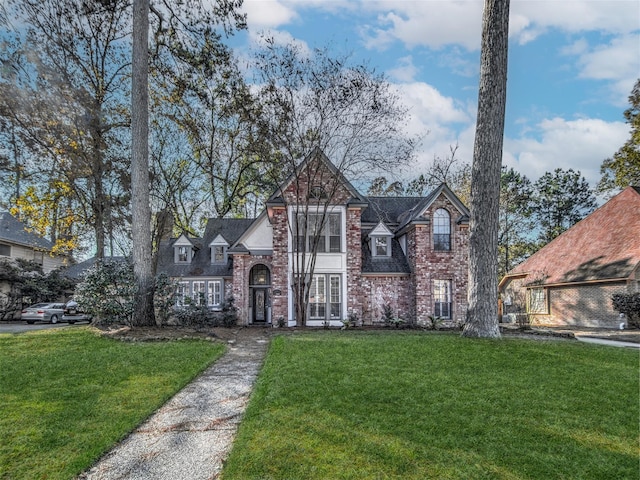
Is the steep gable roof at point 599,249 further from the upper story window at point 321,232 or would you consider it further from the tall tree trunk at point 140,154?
the tall tree trunk at point 140,154

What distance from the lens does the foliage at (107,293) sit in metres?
13.6

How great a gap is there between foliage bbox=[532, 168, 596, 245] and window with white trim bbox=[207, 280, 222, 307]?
1181 inches

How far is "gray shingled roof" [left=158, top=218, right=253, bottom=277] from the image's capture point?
67.0 feet

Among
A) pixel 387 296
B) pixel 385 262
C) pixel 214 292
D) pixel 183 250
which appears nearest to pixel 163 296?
pixel 214 292

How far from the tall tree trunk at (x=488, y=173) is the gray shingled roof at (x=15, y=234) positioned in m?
27.4

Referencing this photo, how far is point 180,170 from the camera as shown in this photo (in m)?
24.4

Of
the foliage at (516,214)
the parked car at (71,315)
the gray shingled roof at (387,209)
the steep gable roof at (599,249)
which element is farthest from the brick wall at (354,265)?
the foliage at (516,214)

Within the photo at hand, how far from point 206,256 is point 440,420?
18.3m

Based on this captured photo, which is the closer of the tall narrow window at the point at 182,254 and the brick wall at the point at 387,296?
the brick wall at the point at 387,296

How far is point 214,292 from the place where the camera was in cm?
2027

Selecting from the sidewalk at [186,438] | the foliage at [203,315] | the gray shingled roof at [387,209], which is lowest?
the foliage at [203,315]

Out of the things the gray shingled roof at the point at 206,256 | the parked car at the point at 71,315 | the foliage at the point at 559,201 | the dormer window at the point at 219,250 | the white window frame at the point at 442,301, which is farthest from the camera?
the foliage at the point at 559,201

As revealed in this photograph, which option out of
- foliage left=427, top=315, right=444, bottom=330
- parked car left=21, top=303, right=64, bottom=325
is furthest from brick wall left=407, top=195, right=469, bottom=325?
parked car left=21, top=303, right=64, bottom=325

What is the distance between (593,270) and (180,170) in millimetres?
23001
